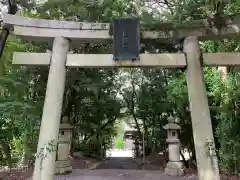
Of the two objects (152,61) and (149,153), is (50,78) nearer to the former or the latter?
(152,61)


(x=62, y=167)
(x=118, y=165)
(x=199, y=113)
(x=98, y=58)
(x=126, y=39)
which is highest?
(x=126, y=39)

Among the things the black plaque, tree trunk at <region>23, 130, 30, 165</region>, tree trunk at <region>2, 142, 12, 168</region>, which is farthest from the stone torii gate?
tree trunk at <region>2, 142, 12, 168</region>

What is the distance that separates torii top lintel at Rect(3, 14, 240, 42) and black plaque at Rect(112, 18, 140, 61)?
0.24 m

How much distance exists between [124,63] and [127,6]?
113 inches

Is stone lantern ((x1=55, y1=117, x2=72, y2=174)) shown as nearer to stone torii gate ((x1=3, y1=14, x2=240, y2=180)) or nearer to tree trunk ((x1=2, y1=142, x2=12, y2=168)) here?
tree trunk ((x1=2, y1=142, x2=12, y2=168))

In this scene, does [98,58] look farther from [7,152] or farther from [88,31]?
[7,152]

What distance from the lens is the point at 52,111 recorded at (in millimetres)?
4633

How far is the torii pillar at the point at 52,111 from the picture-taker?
14.4ft

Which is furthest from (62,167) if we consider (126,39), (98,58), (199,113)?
(199,113)

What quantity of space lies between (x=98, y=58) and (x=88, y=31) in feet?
2.16

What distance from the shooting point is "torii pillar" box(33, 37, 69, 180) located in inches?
173

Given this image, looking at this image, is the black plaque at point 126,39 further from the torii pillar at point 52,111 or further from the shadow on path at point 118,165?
the shadow on path at point 118,165

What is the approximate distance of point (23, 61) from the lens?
5.06 metres

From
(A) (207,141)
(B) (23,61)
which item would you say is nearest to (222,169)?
(A) (207,141)
